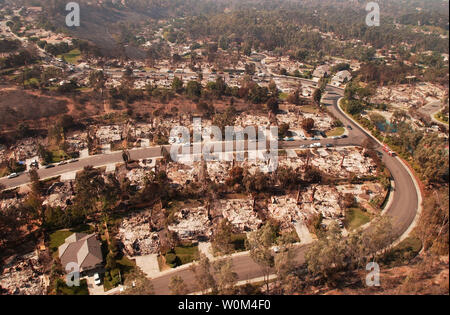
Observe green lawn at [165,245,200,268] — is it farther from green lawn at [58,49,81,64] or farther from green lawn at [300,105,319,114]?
green lawn at [58,49,81,64]

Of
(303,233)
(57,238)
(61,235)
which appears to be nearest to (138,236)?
(61,235)

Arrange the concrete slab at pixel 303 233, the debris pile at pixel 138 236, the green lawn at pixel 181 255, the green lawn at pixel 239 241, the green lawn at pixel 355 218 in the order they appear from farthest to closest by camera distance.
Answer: the green lawn at pixel 355 218 < the concrete slab at pixel 303 233 < the green lawn at pixel 239 241 < the debris pile at pixel 138 236 < the green lawn at pixel 181 255

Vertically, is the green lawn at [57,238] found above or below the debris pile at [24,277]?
above

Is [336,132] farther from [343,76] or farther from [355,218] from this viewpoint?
[343,76]

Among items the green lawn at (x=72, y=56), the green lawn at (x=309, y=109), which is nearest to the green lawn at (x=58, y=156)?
the green lawn at (x=309, y=109)

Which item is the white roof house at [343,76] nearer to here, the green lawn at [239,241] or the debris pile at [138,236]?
the green lawn at [239,241]

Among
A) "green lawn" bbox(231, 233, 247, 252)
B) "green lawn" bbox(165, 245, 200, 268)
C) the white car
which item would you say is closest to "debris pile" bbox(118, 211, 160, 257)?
"green lawn" bbox(165, 245, 200, 268)
